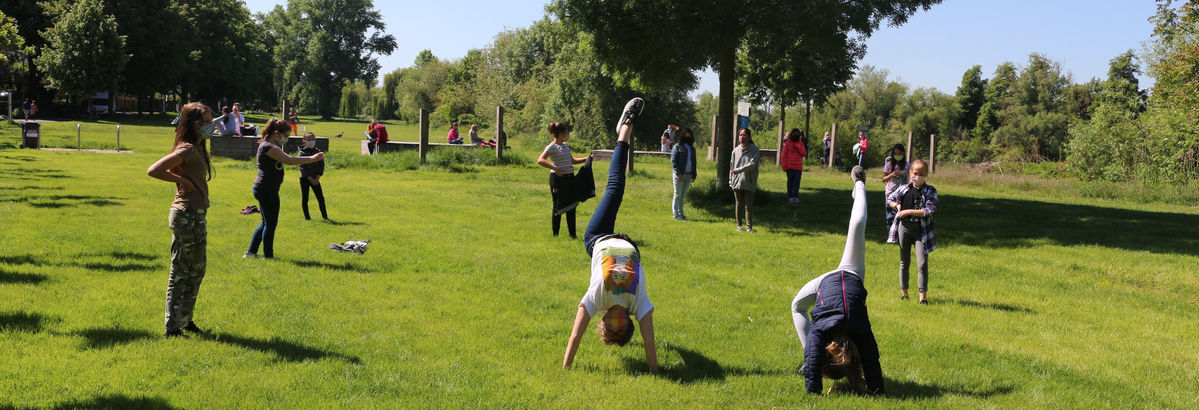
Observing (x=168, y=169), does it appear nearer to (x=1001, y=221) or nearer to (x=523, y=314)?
(x=523, y=314)

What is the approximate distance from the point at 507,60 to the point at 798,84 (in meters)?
41.7

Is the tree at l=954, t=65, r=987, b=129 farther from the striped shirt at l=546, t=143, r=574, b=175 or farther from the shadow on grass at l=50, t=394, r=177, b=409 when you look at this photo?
the shadow on grass at l=50, t=394, r=177, b=409

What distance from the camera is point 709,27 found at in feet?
57.0

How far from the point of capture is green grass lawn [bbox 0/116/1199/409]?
18.6ft

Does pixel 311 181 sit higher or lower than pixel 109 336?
higher

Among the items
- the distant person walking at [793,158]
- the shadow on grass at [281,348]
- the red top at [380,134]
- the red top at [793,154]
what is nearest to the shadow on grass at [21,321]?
the shadow on grass at [281,348]

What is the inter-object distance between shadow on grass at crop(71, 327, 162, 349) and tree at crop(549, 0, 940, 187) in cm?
1304

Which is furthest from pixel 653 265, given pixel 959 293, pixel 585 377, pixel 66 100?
pixel 66 100

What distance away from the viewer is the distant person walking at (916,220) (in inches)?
354

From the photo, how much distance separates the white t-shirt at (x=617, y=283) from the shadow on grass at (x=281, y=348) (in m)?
2.13

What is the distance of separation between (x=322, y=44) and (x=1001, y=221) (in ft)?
345

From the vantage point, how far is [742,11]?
17.7 metres

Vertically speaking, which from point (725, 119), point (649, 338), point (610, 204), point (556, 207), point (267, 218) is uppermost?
point (725, 119)

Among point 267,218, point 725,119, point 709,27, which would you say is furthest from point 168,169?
point 725,119
